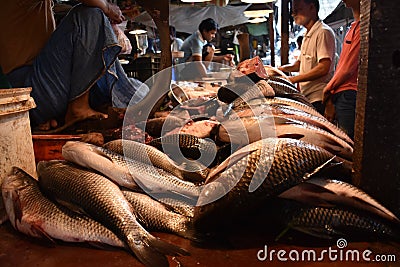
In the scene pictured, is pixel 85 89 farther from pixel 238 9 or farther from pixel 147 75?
pixel 238 9

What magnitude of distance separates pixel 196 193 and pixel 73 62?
3.04 m

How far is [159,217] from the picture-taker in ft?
7.63

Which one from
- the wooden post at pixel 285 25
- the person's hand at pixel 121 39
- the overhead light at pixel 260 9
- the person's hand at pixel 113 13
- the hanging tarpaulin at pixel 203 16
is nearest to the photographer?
the person's hand at pixel 113 13

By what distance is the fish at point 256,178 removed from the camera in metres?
2.07

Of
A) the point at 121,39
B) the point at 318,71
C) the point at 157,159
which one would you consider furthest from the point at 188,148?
the point at 318,71

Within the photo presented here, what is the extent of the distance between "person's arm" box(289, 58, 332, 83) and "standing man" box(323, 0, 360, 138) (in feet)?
2.51

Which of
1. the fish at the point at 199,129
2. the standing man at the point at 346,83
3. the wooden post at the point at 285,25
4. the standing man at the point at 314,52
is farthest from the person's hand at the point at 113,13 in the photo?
the wooden post at the point at 285,25

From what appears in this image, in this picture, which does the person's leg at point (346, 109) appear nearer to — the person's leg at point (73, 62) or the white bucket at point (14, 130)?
the person's leg at point (73, 62)

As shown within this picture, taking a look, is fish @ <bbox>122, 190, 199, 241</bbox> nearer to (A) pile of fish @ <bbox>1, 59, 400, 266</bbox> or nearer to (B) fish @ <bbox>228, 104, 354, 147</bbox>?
(A) pile of fish @ <bbox>1, 59, 400, 266</bbox>

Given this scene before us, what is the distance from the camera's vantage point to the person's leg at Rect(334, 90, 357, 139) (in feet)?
16.9

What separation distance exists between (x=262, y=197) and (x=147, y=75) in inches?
200

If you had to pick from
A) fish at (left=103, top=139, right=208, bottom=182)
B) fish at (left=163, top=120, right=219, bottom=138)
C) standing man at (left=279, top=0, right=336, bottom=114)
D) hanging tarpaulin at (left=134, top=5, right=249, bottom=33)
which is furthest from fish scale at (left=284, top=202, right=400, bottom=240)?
hanging tarpaulin at (left=134, top=5, right=249, bottom=33)

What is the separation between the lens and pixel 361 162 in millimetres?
2150

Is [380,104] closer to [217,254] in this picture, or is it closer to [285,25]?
[217,254]
